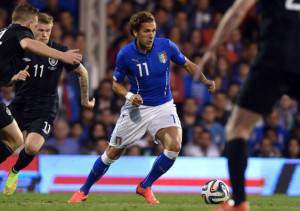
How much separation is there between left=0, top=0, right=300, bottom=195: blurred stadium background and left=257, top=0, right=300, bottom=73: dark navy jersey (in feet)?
25.7

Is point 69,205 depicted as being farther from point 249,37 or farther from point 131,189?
point 249,37

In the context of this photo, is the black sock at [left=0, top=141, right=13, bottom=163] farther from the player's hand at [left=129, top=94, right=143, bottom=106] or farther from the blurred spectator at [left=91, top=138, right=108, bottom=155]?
the blurred spectator at [left=91, top=138, right=108, bottom=155]

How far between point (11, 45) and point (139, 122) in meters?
2.09

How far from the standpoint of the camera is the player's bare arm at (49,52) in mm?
8719

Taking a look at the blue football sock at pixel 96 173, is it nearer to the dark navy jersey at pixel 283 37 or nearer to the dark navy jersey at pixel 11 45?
the dark navy jersey at pixel 11 45

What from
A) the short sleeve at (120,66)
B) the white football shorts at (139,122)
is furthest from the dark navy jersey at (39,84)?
the white football shorts at (139,122)

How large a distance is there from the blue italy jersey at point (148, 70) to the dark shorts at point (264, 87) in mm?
3925

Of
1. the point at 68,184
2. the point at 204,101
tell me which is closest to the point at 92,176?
the point at 68,184

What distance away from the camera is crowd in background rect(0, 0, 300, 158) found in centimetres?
1544

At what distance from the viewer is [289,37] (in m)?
6.88

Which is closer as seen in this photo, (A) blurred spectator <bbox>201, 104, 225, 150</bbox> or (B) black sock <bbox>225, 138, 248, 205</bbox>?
(B) black sock <bbox>225, 138, 248, 205</bbox>

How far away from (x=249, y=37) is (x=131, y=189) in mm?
5347

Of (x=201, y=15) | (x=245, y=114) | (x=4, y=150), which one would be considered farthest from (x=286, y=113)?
(x=245, y=114)

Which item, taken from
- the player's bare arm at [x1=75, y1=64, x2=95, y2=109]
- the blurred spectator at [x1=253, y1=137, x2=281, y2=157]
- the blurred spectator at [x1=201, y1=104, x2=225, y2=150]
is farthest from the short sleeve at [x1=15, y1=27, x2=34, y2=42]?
the blurred spectator at [x1=253, y1=137, x2=281, y2=157]
